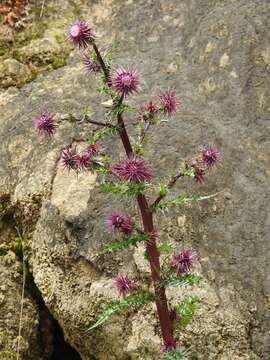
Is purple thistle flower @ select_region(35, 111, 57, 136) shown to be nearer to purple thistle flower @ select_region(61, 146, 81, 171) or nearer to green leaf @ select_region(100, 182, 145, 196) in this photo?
purple thistle flower @ select_region(61, 146, 81, 171)

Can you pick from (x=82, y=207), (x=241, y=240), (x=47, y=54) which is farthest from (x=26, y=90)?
(x=241, y=240)

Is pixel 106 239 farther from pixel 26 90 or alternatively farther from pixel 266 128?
pixel 26 90

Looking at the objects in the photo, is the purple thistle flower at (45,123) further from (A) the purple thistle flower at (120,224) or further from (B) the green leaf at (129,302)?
(B) the green leaf at (129,302)

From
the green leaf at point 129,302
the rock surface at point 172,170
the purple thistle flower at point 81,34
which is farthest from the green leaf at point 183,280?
the purple thistle flower at point 81,34

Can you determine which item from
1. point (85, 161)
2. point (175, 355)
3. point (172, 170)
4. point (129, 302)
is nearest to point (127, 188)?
point (85, 161)

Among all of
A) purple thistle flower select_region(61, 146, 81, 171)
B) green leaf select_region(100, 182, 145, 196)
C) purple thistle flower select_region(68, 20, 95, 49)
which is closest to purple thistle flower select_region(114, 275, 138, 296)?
green leaf select_region(100, 182, 145, 196)
